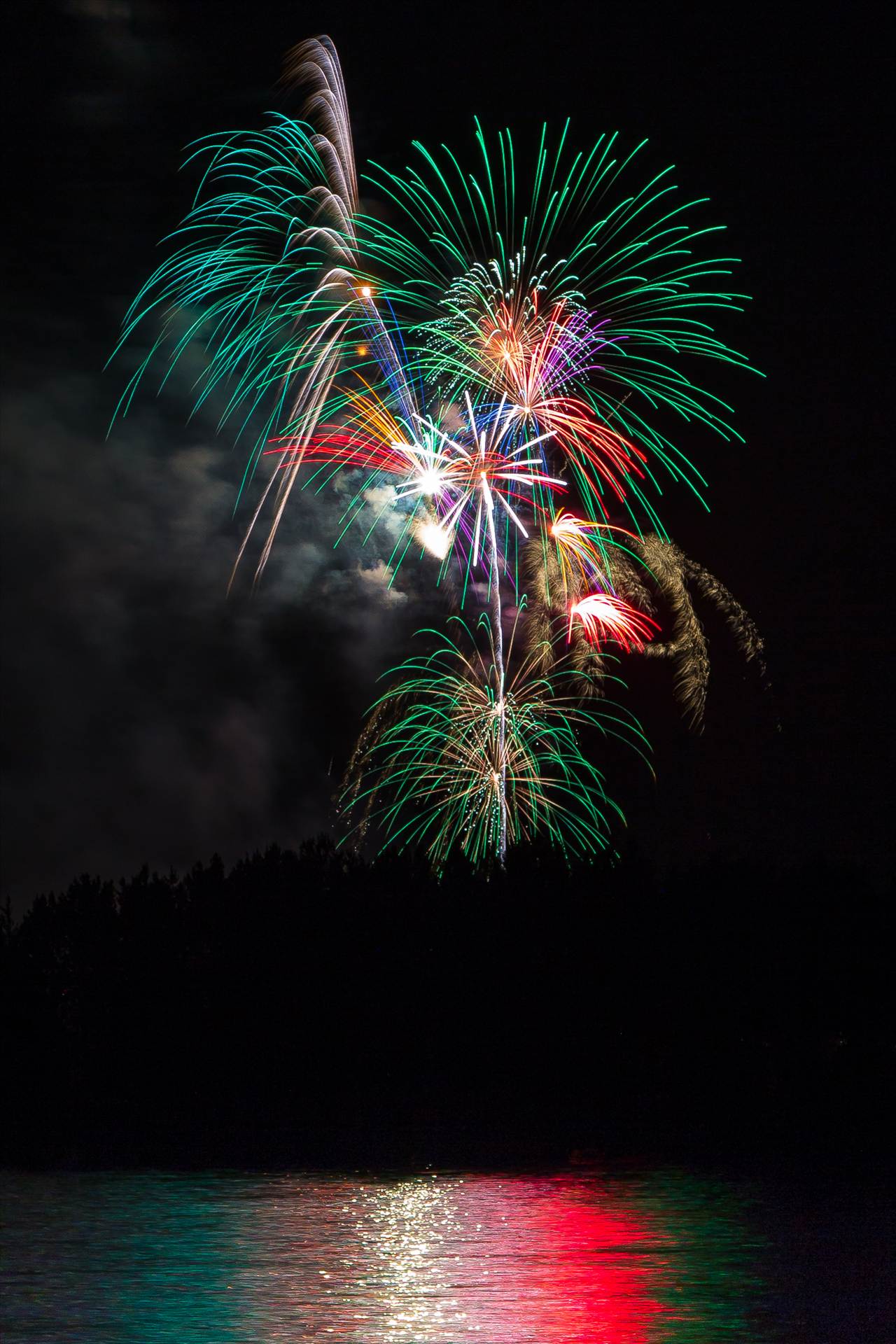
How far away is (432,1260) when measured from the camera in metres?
9.26

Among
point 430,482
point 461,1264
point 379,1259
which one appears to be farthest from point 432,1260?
point 430,482

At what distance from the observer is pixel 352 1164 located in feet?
44.3

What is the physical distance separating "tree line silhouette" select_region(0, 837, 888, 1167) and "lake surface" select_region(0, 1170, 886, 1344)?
480 cm

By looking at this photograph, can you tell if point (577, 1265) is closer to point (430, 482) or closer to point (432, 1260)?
point (432, 1260)

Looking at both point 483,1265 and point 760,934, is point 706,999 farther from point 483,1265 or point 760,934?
point 483,1265

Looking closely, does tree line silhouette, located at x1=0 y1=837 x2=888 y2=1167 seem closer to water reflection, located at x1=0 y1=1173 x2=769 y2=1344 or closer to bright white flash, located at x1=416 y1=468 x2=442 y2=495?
water reflection, located at x1=0 y1=1173 x2=769 y2=1344

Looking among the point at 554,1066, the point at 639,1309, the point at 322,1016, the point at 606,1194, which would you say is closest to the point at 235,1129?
the point at 322,1016

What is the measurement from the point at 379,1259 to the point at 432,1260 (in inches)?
12.4

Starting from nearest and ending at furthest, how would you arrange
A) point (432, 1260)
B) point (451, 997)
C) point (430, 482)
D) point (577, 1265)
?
1. point (577, 1265)
2. point (432, 1260)
3. point (451, 997)
4. point (430, 482)

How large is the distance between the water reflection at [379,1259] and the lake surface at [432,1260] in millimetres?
20

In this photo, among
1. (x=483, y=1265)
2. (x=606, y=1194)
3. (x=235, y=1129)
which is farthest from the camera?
(x=235, y=1129)

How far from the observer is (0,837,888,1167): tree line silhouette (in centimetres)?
1733

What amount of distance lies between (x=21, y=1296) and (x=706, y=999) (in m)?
10.4

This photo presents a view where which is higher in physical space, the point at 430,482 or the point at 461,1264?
the point at 430,482
